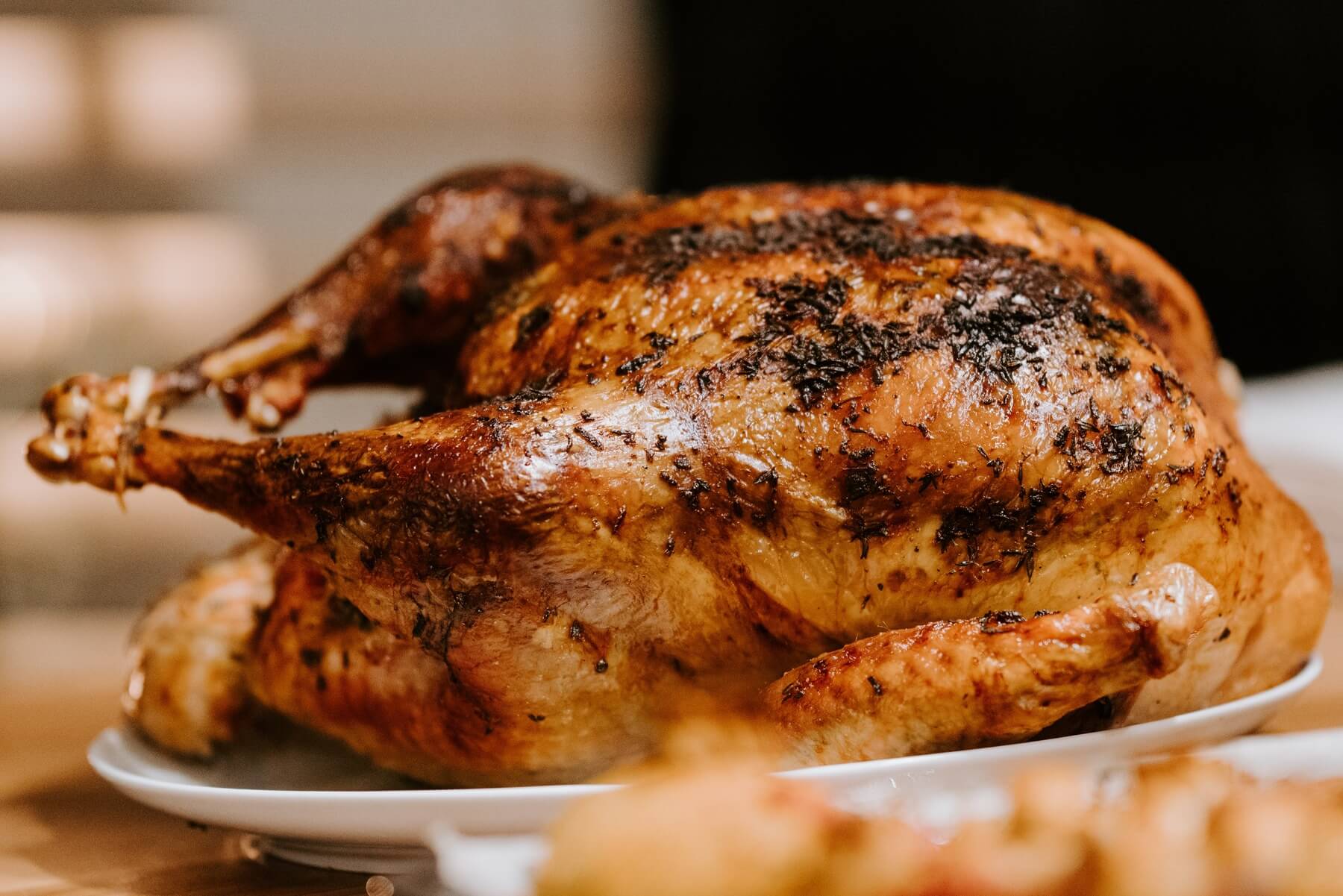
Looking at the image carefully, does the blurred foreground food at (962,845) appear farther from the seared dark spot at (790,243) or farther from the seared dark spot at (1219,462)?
the seared dark spot at (790,243)

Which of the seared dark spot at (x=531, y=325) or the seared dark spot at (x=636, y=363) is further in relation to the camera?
the seared dark spot at (x=531, y=325)

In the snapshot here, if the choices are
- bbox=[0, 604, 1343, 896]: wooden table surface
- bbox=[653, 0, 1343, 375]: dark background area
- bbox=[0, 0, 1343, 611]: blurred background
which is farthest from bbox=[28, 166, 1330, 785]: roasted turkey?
bbox=[653, 0, 1343, 375]: dark background area

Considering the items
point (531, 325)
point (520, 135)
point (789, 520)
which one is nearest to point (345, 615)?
point (531, 325)

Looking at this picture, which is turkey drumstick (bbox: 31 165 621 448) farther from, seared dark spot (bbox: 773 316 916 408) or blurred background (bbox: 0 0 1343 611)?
blurred background (bbox: 0 0 1343 611)

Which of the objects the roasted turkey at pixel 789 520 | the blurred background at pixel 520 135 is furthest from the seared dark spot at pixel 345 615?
the blurred background at pixel 520 135

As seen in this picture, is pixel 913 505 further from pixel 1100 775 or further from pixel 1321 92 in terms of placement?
pixel 1321 92

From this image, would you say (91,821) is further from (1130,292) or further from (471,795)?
(1130,292)
